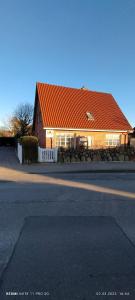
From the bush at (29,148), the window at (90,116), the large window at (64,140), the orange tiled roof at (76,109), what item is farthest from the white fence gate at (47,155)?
the window at (90,116)

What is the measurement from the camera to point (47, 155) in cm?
1662

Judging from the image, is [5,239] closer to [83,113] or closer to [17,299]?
[17,299]

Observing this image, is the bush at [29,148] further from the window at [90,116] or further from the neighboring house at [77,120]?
the window at [90,116]

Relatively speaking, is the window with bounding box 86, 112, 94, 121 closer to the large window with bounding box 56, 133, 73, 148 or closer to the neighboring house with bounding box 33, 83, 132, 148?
the neighboring house with bounding box 33, 83, 132, 148

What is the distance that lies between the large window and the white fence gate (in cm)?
375

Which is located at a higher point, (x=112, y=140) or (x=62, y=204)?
(x=112, y=140)

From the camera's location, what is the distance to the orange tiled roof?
20.8 metres

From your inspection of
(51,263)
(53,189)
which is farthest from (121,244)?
(53,189)

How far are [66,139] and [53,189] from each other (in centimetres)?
1266

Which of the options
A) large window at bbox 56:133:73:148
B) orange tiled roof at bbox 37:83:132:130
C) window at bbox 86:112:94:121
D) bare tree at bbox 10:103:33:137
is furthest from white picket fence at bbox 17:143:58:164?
bare tree at bbox 10:103:33:137

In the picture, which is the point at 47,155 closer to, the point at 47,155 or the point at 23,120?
the point at 47,155

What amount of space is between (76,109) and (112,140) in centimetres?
478

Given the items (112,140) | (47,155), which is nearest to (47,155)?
(47,155)

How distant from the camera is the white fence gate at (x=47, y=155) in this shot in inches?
648
